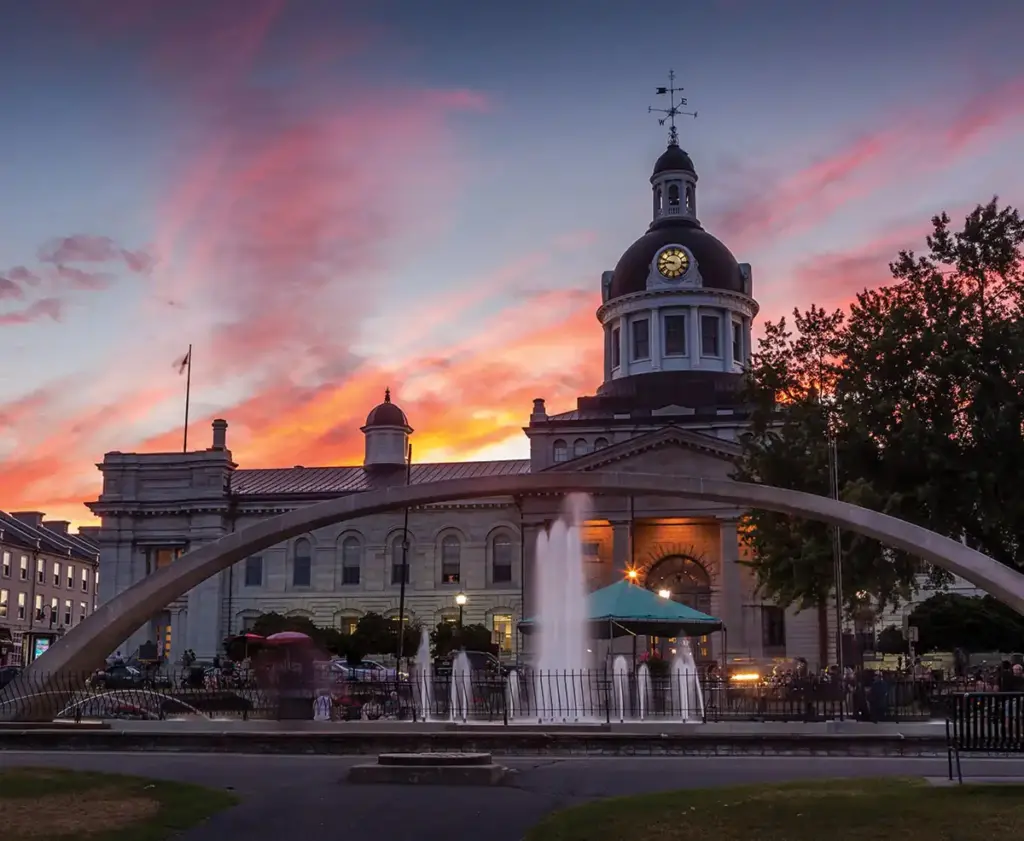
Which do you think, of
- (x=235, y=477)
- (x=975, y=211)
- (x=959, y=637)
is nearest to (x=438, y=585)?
(x=235, y=477)

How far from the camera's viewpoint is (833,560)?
118 ft

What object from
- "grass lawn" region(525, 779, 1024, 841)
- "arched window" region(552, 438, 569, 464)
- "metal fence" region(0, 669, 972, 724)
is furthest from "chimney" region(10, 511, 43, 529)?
"grass lawn" region(525, 779, 1024, 841)

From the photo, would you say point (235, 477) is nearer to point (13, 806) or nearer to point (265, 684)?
point (265, 684)

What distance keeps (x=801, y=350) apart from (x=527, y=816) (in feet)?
95.5

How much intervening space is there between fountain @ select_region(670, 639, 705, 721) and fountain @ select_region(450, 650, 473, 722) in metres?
5.35

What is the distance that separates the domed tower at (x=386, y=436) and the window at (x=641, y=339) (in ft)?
59.0

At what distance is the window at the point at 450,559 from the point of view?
82.8 meters

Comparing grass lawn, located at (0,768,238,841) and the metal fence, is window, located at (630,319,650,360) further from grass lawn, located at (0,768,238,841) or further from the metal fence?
grass lawn, located at (0,768,238,841)

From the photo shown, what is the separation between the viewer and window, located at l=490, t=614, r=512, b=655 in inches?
3169

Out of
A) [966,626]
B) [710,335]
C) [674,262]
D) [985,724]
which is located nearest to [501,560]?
[710,335]

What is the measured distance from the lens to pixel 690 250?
83875 millimetres

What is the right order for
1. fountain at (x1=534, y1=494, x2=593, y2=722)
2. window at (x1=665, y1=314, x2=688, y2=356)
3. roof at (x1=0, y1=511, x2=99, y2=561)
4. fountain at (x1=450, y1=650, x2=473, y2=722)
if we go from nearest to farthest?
fountain at (x1=450, y1=650, x2=473, y2=722)
fountain at (x1=534, y1=494, x2=593, y2=722)
window at (x1=665, y1=314, x2=688, y2=356)
roof at (x1=0, y1=511, x2=99, y2=561)

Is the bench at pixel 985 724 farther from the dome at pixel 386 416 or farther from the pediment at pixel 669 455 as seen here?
the dome at pixel 386 416

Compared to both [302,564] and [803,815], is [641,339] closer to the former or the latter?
[302,564]
